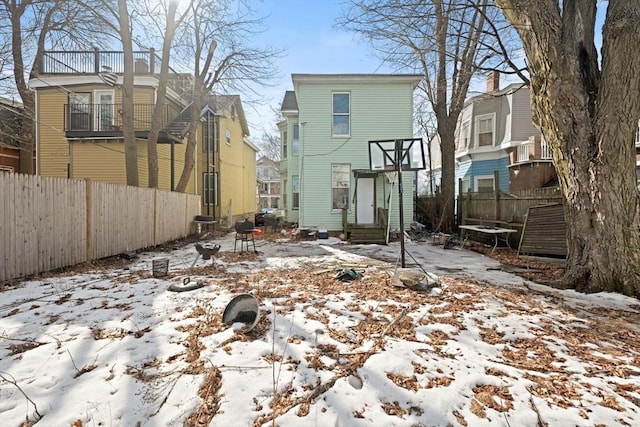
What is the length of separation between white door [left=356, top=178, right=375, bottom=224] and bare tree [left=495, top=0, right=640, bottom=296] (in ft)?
26.7

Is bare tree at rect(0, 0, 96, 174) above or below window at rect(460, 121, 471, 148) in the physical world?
above

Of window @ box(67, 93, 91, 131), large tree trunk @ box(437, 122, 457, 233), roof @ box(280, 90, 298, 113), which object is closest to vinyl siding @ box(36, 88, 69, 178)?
window @ box(67, 93, 91, 131)

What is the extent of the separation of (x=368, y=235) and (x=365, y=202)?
2281 mm

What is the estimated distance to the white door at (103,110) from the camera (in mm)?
15094

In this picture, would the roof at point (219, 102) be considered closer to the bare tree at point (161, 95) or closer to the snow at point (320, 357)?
the bare tree at point (161, 95)

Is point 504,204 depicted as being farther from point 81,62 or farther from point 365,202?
point 81,62

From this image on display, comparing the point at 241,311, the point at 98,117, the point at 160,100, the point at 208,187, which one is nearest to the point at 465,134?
the point at 208,187

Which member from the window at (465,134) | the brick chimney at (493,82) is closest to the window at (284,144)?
the window at (465,134)

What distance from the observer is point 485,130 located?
19.5 metres

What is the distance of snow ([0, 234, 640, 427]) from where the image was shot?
235 centimetres

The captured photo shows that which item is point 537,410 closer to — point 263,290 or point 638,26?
point 263,290

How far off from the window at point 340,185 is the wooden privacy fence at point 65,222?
22.0 feet

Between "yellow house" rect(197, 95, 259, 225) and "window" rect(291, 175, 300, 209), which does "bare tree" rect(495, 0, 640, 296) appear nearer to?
"window" rect(291, 175, 300, 209)

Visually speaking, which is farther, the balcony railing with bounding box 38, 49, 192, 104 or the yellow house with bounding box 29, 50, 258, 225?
the balcony railing with bounding box 38, 49, 192, 104
